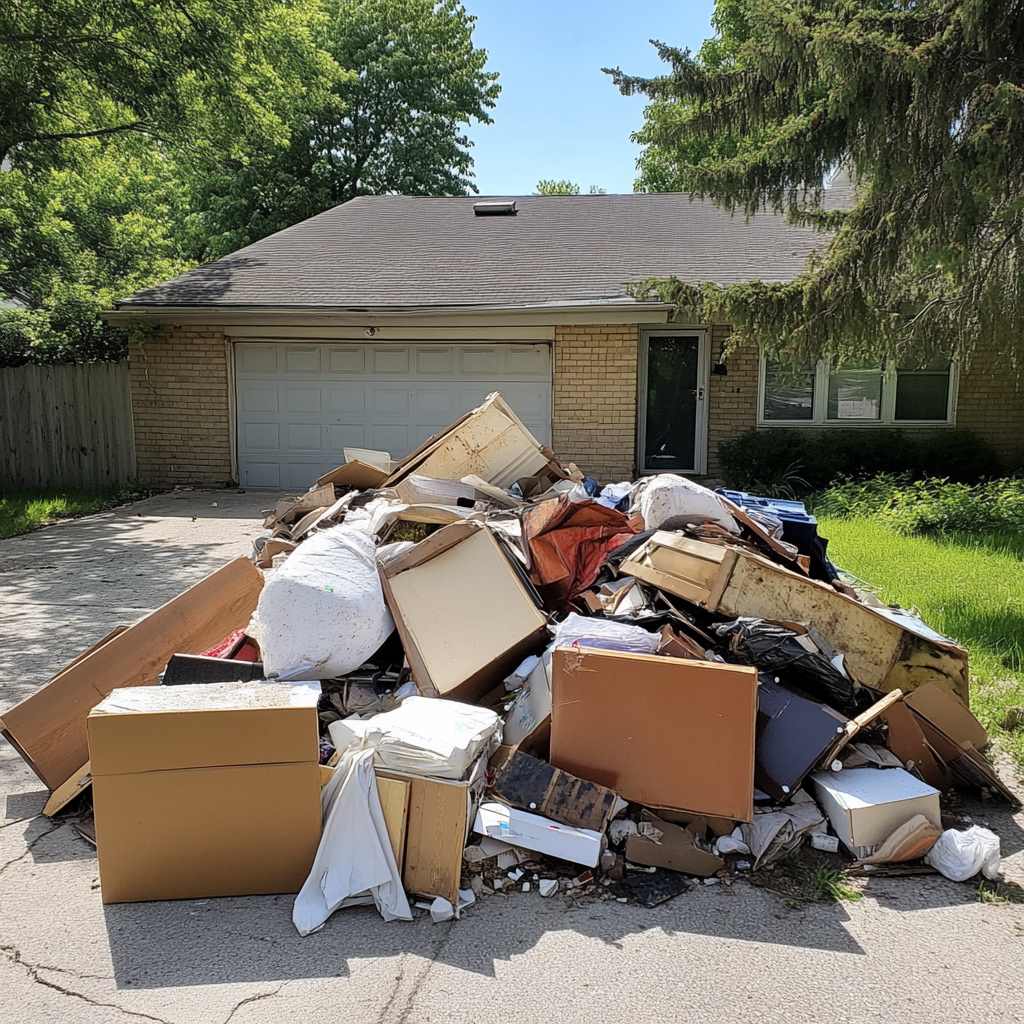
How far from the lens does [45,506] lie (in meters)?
11.1

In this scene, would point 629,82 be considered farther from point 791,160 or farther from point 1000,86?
point 1000,86

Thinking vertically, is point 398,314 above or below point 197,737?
above

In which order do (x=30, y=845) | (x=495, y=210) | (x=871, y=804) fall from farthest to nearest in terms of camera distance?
1. (x=495, y=210)
2. (x=30, y=845)
3. (x=871, y=804)

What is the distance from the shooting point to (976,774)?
11.9 feet

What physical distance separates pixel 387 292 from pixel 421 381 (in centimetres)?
136

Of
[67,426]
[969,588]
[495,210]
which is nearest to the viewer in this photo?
[969,588]

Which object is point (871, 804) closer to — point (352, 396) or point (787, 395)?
point (787, 395)

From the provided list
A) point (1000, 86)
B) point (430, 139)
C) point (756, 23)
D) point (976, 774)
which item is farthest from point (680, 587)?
point (430, 139)

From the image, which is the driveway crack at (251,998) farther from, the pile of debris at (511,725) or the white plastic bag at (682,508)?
the white plastic bag at (682,508)

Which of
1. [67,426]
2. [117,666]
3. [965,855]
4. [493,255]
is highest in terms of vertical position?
[493,255]

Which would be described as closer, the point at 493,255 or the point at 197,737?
the point at 197,737

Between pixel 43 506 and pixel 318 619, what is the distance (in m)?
9.07

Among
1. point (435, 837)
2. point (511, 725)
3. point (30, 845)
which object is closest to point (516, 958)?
point (435, 837)

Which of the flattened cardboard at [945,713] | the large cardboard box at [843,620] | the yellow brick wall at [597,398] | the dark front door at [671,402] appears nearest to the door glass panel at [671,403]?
the dark front door at [671,402]
